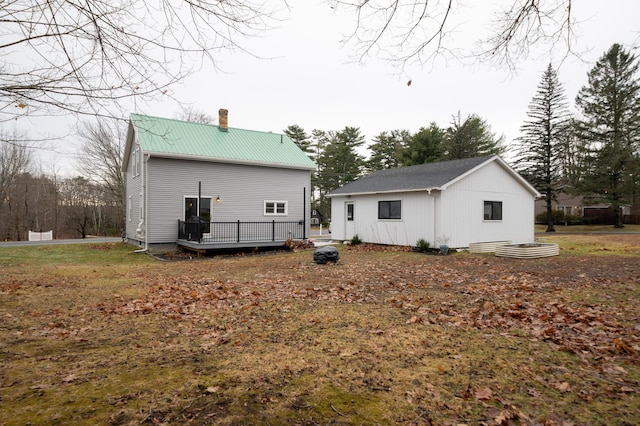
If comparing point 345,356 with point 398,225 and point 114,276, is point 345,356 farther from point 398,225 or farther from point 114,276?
point 398,225

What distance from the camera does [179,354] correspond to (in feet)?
12.7

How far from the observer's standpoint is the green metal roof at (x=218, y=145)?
16.2 m

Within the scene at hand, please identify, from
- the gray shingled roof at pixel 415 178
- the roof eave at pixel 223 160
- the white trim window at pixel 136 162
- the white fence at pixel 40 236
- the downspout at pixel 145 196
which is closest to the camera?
the roof eave at pixel 223 160

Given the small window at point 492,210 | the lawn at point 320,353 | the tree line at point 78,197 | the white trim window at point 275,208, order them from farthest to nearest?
the tree line at point 78,197 < the white trim window at point 275,208 < the small window at point 492,210 < the lawn at point 320,353

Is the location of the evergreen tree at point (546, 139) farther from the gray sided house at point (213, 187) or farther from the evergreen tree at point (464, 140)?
the gray sided house at point (213, 187)

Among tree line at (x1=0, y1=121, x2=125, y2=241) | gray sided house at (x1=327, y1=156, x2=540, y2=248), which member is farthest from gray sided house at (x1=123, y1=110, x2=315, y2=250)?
tree line at (x1=0, y1=121, x2=125, y2=241)

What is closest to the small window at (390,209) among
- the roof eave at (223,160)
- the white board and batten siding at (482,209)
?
the white board and batten siding at (482,209)

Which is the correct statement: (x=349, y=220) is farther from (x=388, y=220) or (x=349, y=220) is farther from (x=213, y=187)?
(x=213, y=187)

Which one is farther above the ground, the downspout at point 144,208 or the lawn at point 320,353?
the downspout at point 144,208

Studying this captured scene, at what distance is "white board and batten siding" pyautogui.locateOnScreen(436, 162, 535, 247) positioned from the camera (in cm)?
1563

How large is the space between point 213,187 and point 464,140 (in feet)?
91.2

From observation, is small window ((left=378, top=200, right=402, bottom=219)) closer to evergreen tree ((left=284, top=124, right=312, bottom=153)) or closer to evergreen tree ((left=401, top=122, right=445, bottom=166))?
evergreen tree ((left=401, top=122, right=445, bottom=166))

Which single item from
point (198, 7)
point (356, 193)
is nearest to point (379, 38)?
point (198, 7)

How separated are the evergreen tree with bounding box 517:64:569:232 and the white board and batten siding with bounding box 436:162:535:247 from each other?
16.8m
